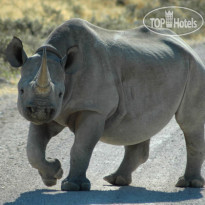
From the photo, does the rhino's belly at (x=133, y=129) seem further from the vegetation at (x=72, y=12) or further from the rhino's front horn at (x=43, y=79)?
the vegetation at (x=72, y=12)

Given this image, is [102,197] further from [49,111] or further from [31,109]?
[31,109]

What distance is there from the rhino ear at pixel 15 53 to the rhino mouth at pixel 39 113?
2.76 ft

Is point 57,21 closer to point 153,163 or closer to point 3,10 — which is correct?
point 3,10

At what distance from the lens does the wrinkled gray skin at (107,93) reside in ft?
25.6

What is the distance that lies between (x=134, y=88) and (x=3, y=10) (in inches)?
1041

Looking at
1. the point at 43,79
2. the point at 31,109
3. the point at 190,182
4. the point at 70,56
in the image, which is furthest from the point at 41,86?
the point at 190,182

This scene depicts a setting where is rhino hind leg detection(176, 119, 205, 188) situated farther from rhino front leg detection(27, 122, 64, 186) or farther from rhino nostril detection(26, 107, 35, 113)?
rhino nostril detection(26, 107, 35, 113)

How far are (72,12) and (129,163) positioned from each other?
1120 inches

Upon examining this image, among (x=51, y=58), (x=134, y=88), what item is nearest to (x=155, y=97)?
(x=134, y=88)

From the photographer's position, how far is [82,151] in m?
8.02

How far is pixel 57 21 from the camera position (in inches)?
1318

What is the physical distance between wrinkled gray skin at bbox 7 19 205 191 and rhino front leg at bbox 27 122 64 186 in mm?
12

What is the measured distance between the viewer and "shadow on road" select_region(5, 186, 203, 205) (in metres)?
7.30

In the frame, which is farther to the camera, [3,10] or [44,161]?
[3,10]
